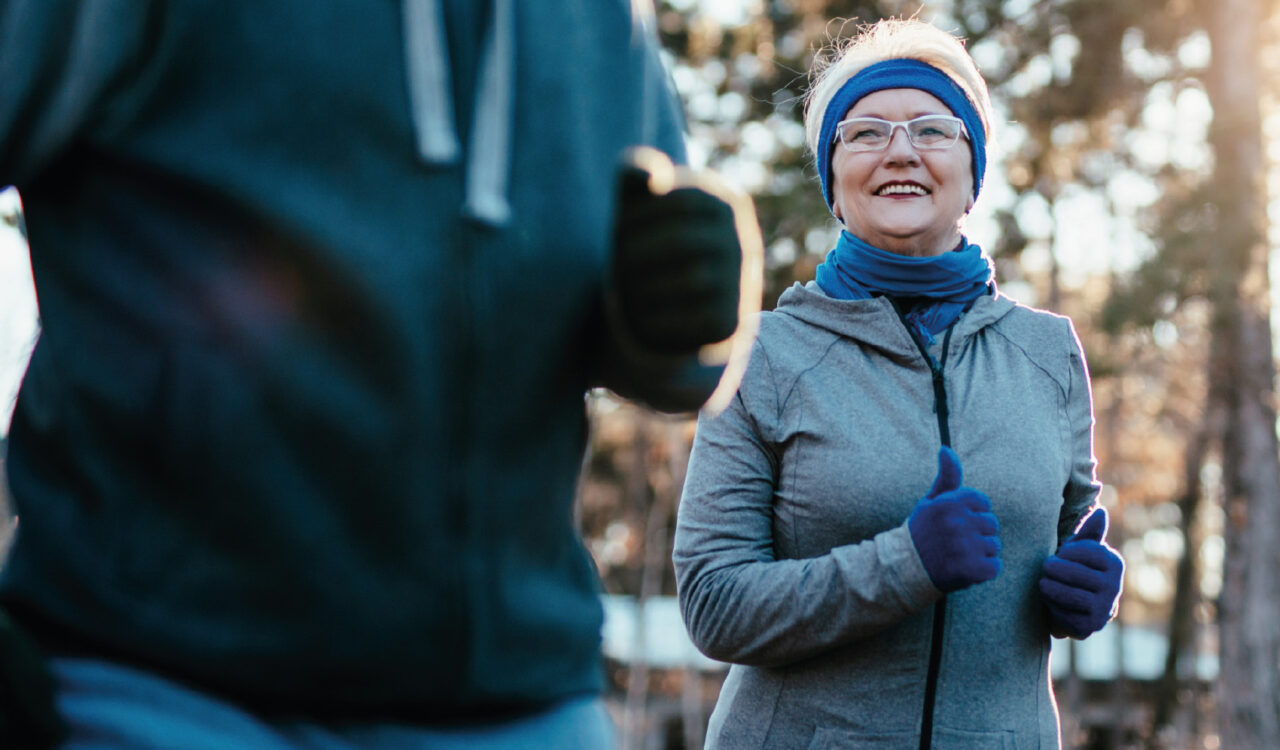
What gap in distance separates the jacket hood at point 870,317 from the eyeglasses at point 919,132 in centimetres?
30

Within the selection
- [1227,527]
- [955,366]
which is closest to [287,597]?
[955,366]

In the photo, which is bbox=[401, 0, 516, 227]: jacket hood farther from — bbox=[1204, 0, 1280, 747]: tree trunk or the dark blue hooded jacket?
bbox=[1204, 0, 1280, 747]: tree trunk

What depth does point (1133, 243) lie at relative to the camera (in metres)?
16.8

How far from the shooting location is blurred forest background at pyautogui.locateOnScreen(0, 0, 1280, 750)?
13195mm

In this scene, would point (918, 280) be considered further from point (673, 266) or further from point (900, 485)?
point (673, 266)

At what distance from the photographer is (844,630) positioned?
82.4 inches

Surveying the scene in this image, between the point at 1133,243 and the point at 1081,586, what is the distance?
52.3 feet

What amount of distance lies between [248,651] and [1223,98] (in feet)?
48.7

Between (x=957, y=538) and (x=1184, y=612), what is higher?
(x=957, y=538)

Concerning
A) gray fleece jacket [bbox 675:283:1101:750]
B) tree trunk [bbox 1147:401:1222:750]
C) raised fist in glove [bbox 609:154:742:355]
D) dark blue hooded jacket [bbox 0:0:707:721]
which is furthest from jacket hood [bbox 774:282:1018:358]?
tree trunk [bbox 1147:401:1222:750]

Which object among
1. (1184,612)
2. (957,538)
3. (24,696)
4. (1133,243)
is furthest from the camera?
(1184,612)

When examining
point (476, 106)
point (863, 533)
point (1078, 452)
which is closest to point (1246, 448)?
point (1078, 452)

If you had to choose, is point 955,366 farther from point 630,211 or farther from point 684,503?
point 630,211

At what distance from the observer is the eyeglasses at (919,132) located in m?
2.41
